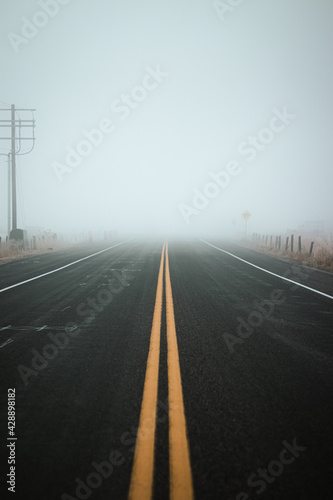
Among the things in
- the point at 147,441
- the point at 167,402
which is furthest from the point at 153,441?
the point at 167,402

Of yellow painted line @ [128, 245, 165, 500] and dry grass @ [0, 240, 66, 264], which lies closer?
yellow painted line @ [128, 245, 165, 500]

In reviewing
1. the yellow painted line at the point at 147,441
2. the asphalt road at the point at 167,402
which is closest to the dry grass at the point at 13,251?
the asphalt road at the point at 167,402

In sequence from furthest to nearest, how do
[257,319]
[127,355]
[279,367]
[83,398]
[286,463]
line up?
[257,319] < [127,355] < [279,367] < [83,398] < [286,463]

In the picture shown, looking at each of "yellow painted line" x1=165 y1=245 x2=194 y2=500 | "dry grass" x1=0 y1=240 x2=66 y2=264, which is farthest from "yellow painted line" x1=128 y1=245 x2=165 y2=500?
"dry grass" x1=0 y1=240 x2=66 y2=264

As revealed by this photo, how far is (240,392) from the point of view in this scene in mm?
2508

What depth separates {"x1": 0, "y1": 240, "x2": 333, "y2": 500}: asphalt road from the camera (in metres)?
1.60

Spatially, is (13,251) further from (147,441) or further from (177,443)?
(177,443)

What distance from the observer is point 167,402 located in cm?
231

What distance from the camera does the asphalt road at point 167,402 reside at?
1.60 meters

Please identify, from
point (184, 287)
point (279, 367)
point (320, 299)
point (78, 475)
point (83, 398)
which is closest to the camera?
point (78, 475)

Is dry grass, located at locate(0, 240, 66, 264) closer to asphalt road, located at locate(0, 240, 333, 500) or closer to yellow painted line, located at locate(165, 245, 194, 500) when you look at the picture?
asphalt road, located at locate(0, 240, 333, 500)

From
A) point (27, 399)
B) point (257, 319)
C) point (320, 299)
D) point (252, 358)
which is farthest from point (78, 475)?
point (320, 299)

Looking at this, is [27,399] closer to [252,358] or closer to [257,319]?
[252,358]

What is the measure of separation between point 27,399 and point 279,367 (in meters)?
2.75
